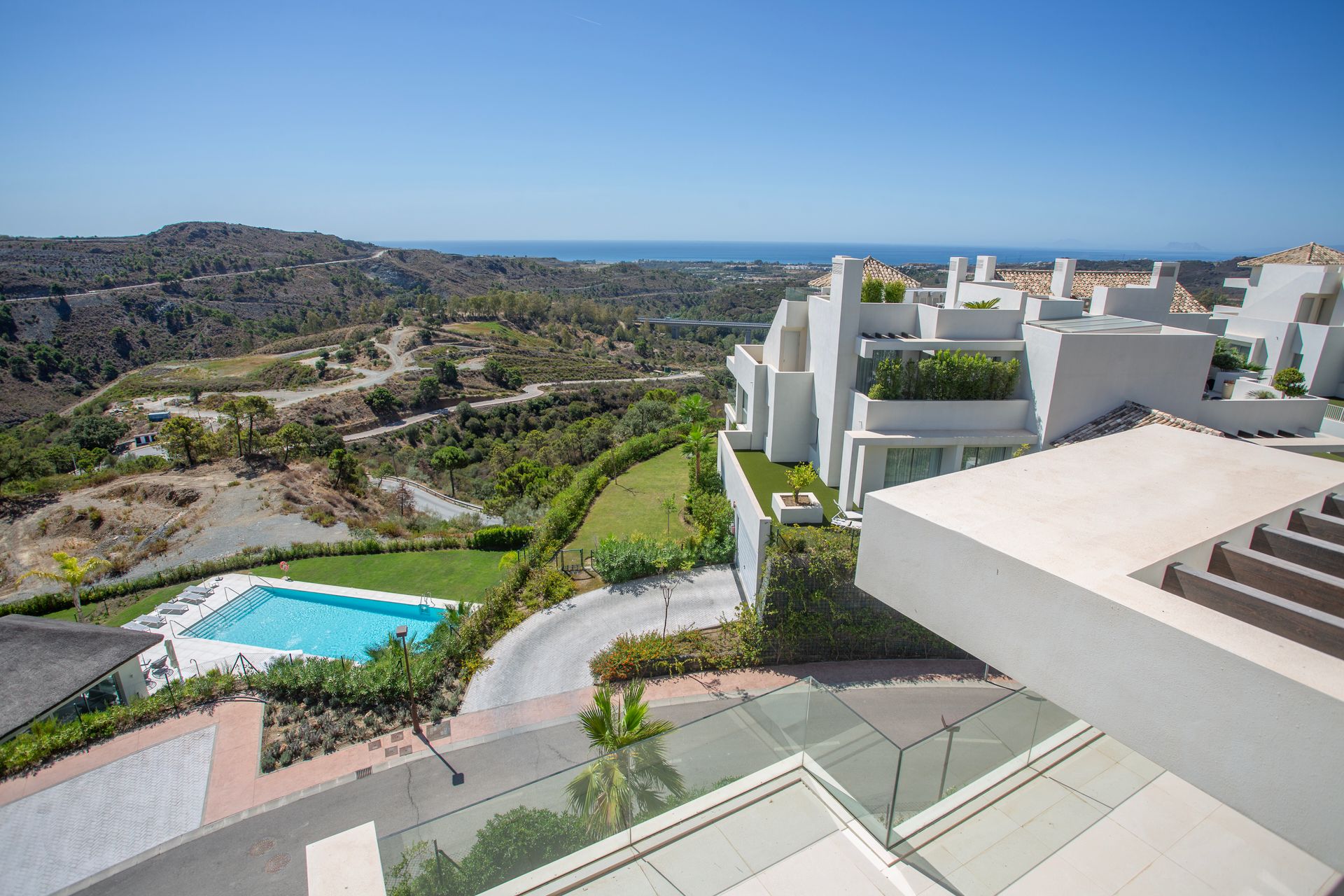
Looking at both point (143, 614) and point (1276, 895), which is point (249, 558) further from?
point (1276, 895)

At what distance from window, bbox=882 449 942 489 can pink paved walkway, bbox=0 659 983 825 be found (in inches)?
201

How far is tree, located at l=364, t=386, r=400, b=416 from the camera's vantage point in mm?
59625

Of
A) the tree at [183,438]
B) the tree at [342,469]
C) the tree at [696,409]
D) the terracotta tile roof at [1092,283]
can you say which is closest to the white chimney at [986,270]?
the terracotta tile roof at [1092,283]

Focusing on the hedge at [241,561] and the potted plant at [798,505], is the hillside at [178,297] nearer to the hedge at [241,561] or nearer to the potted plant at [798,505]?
the hedge at [241,561]

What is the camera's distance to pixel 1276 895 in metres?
5.16

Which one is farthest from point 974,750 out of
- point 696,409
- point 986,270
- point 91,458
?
point 91,458

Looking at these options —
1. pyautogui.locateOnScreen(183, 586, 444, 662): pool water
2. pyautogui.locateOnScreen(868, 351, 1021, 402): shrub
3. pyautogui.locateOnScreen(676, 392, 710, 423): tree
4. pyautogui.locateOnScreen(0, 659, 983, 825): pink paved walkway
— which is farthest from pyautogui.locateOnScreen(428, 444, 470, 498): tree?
pyautogui.locateOnScreen(868, 351, 1021, 402): shrub

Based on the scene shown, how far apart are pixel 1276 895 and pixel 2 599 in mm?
33842

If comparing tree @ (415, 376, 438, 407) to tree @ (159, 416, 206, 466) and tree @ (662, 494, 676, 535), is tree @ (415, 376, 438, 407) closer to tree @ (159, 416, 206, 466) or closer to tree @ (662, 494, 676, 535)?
tree @ (159, 416, 206, 466)

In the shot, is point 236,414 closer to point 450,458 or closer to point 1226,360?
point 450,458

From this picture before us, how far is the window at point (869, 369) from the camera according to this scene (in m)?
18.4

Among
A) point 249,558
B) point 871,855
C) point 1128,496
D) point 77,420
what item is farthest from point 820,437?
point 77,420

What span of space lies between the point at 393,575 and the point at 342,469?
15526mm

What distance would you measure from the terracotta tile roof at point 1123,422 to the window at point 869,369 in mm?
5119
